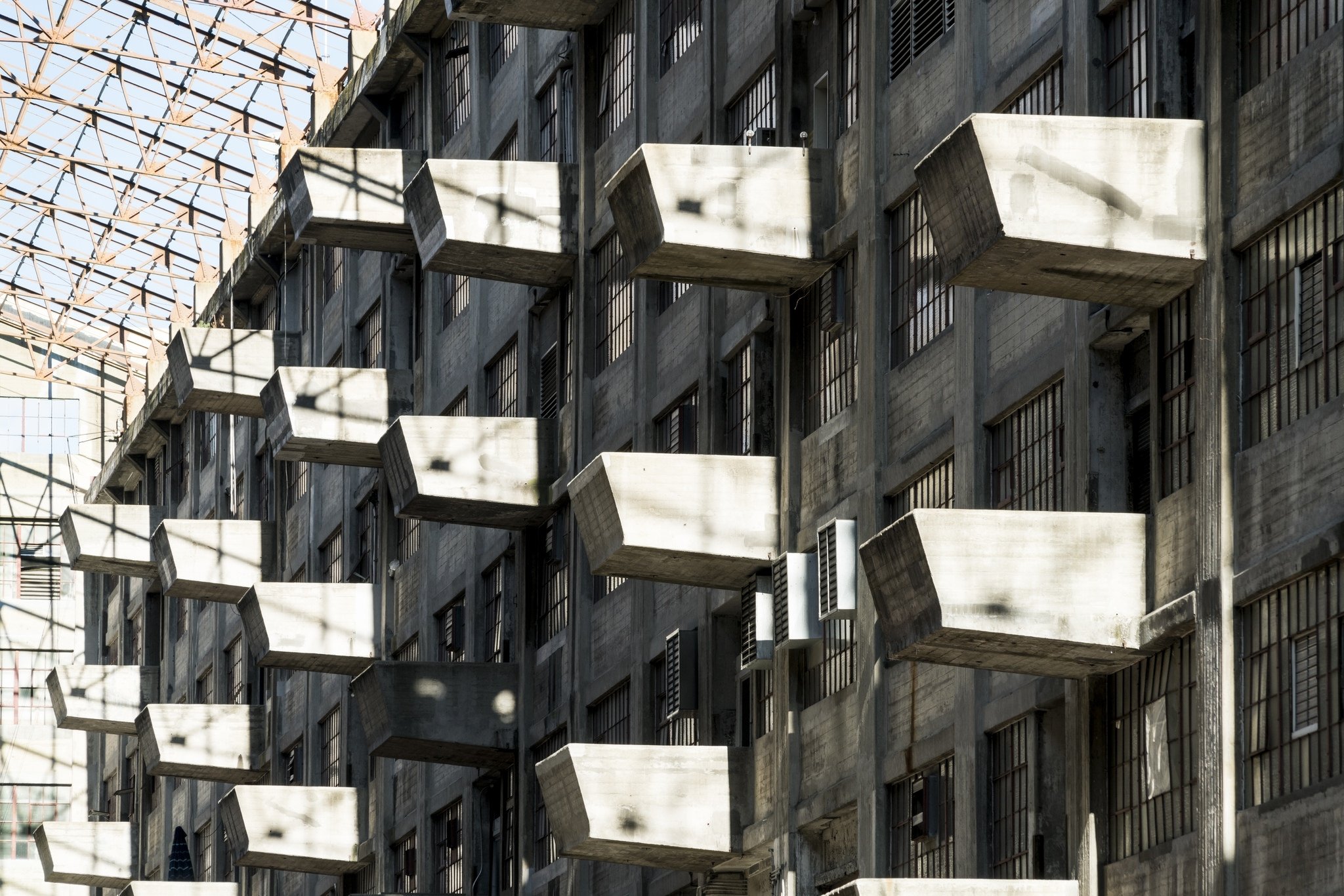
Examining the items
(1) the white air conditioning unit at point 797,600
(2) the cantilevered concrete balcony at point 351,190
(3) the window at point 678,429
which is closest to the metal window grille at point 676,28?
(3) the window at point 678,429

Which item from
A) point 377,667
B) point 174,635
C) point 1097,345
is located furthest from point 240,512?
point 1097,345

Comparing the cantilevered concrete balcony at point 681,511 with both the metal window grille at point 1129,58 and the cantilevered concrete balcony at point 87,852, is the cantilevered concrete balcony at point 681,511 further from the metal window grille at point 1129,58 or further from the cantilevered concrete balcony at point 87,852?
the cantilevered concrete balcony at point 87,852

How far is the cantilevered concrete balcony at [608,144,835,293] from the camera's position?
26.7 m

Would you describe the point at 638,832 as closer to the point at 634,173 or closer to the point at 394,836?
the point at 634,173

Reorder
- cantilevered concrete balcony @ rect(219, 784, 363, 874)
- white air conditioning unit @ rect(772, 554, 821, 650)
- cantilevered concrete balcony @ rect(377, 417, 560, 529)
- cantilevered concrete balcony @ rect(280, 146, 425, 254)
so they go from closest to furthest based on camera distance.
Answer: white air conditioning unit @ rect(772, 554, 821, 650) → cantilevered concrete balcony @ rect(377, 417, 560, 529) → cantilevered concrete balcony @ rect(280, 146, 425, 254) → cantilevered concrete balcony @ rect(219, 784, 363, 874)

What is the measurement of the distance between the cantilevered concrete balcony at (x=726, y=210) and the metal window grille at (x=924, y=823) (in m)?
5.74

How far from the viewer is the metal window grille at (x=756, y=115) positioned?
96.1ft

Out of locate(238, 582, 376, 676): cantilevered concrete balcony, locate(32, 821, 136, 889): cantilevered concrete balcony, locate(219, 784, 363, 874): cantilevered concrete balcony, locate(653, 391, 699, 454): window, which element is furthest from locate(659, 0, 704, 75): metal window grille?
locate(32, 821, 136, 889): cantilevered concrete balcony

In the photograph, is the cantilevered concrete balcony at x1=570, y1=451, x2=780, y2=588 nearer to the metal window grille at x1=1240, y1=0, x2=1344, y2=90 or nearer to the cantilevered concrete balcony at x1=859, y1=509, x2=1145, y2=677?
the cantilevered concrete balcony at x1=859, y1=509, x2=1145, y2=677

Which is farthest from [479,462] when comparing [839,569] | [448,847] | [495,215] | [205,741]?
[205,741]

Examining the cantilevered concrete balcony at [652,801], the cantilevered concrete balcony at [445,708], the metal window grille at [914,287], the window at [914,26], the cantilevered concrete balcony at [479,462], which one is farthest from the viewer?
the cantilevered concrete balcony at [445,708]

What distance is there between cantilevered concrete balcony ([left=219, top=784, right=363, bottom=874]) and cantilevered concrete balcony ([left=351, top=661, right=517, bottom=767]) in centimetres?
759

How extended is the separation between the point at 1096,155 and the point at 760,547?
9.40m

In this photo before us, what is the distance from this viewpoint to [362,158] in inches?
1649
